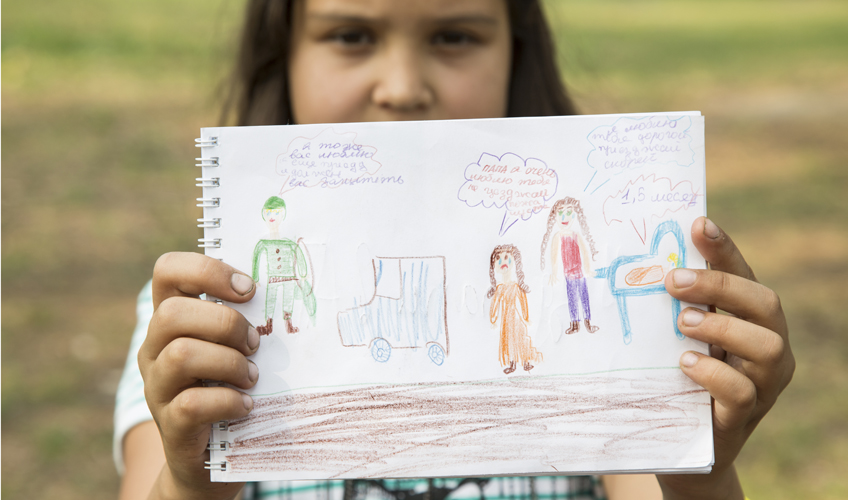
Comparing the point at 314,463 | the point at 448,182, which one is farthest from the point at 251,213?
the point at 314,463

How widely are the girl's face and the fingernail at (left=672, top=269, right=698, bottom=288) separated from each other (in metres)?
0.69

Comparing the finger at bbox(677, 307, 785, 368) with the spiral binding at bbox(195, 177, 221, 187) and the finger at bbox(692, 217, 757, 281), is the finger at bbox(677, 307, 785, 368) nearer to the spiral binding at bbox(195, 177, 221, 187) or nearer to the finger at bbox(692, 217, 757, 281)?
the finger at bbox(692, 217, 757, 281)

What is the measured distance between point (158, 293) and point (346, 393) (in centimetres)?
39

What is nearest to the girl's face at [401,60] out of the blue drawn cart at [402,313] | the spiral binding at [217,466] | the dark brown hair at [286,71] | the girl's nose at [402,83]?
the girl's nose at [402,83]

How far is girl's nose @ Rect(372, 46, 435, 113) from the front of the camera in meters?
1.62

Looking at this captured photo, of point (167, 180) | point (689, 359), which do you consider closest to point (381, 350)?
point (689, 359)

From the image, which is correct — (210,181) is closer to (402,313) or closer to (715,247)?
(402,313)

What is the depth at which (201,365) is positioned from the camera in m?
1.21

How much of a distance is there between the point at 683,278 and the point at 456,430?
49 cm

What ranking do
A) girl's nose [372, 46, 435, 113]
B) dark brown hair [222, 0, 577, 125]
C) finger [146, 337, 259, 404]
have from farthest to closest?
dark brown hair [222, 0, 577, 125]
girl's nose [372, 46, 435, 113]
finger [146, 337, 259, 404]

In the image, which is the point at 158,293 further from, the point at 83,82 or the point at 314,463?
the point at 83,82

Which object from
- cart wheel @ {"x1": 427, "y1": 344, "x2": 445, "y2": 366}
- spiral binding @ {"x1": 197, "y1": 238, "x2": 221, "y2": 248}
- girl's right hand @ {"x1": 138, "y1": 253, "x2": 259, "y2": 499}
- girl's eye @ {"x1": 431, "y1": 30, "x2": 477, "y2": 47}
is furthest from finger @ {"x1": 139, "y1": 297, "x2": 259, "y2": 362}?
girl's eye @ {"x1": 431, "y1": 30, "x2": 477, "y2": 47}

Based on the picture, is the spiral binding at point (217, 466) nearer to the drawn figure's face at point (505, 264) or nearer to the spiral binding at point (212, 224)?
the spiral binding at point (212, 224)

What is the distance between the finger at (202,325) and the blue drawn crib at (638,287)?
0.65 meters
